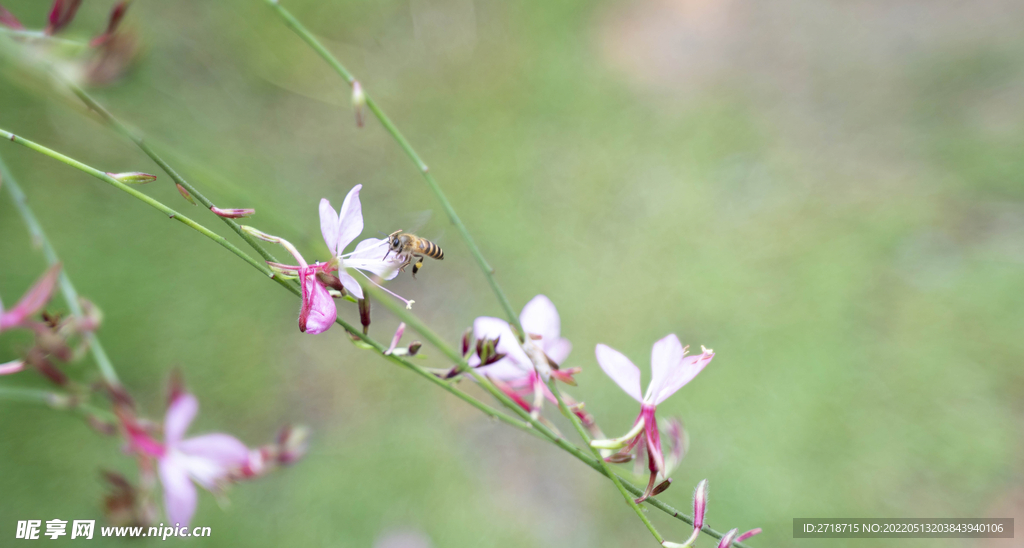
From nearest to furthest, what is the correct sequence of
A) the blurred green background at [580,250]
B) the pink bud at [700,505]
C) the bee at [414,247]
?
the pink bud at [700,505] < the bee at [414,247] < the blurred green background at [580,250]

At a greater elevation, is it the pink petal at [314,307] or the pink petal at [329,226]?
the pink petal at [329,226]

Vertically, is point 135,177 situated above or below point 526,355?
above

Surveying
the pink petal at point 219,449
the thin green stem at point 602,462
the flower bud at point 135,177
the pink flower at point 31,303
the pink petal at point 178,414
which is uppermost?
the flower bud at point 135,177

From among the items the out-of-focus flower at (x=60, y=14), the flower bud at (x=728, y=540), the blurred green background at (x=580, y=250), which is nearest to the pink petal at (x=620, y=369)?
the flower bud at (x=728, y=540)

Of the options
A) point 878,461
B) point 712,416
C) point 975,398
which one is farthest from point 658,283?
point 975,398

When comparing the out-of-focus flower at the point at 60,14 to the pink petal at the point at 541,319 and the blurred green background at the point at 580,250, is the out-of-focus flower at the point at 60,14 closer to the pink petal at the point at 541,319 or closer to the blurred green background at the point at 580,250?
the pink petal at the point at 541,319

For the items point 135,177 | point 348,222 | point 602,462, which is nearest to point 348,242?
point 348,222

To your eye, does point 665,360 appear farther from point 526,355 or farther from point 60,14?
point 60,14

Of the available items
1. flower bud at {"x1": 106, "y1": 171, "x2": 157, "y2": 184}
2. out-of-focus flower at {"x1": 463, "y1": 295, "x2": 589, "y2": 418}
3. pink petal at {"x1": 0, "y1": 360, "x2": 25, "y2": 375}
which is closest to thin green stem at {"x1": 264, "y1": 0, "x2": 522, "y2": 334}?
out-of-focus flower at {"x1": 463, "y1": 295, "x2": 589, "y2": 418}
